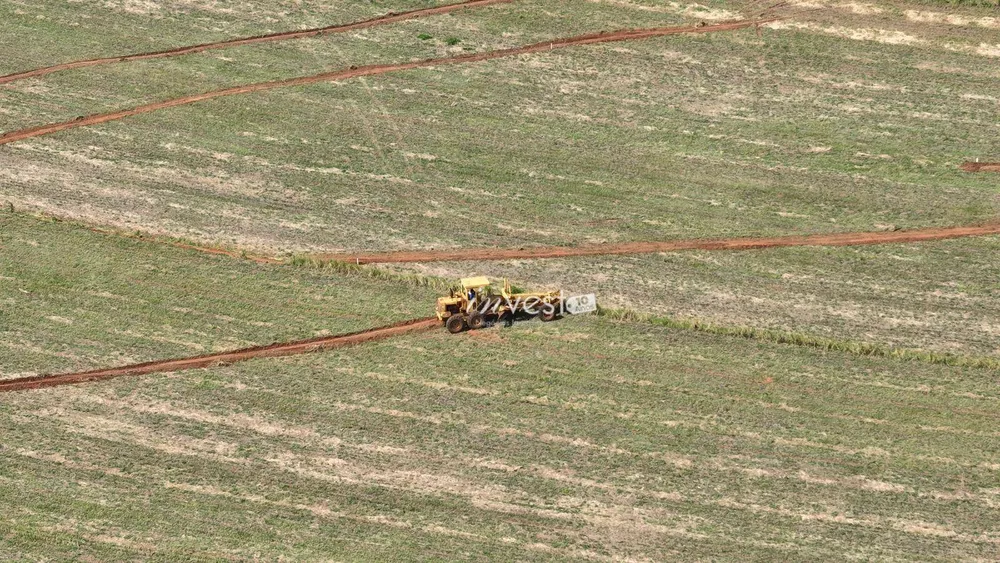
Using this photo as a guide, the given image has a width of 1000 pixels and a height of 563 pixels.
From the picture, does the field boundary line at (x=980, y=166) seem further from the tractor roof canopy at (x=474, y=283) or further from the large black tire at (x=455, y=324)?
the large black tire at (x=455, y=324)

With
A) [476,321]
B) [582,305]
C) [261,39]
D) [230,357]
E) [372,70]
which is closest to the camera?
[230,357]

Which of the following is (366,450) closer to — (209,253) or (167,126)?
(209,253)

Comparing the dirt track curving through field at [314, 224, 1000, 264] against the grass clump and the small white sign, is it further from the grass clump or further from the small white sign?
the grass clump

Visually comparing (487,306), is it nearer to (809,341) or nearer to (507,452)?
(507,452)

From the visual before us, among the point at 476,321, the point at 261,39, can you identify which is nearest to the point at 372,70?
the point at 261,39

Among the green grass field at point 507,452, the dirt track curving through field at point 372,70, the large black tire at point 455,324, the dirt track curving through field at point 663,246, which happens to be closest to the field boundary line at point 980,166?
the dirt track curving through field at point 663,246
